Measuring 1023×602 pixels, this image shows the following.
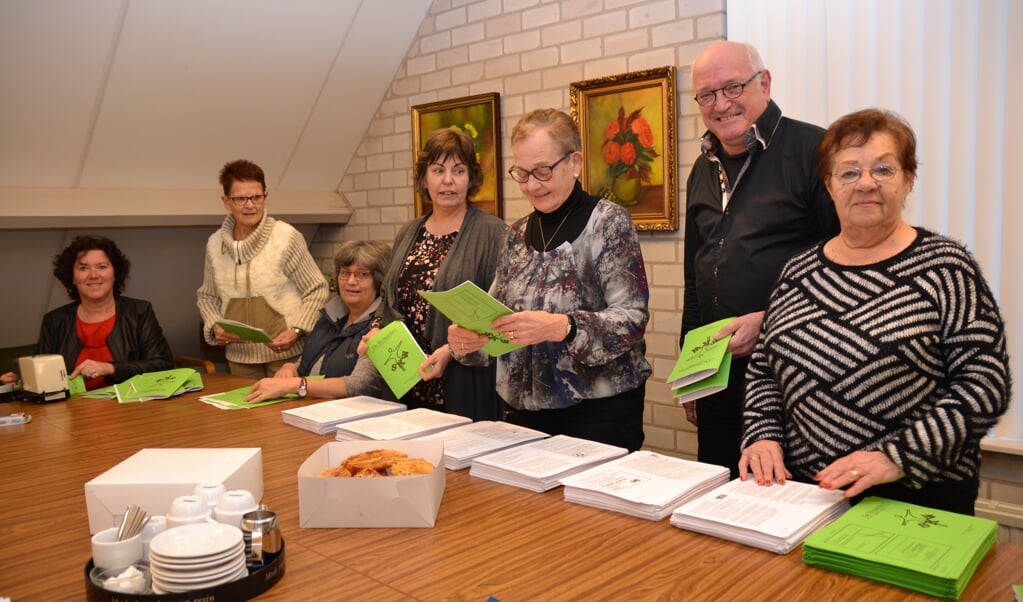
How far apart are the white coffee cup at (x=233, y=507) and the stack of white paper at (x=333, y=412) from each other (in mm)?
911

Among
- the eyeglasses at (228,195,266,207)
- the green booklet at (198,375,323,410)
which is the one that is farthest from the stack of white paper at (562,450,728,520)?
the eyeglasses at (228,195,266,207)

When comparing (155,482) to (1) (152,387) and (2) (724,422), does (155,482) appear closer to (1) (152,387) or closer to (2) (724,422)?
(2) (724,422)

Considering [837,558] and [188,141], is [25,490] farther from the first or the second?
[188,141]

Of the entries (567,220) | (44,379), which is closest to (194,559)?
(567,220)

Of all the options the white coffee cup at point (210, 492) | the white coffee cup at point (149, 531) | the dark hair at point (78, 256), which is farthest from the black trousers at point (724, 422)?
the dark hair at point (78, 256)

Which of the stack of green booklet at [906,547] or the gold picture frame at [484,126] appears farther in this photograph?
the gold picture frame at [484,126]

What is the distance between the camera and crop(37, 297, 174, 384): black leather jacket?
11.7 ft

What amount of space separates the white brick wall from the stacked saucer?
276 centimetres

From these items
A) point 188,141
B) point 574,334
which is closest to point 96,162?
point 188,141

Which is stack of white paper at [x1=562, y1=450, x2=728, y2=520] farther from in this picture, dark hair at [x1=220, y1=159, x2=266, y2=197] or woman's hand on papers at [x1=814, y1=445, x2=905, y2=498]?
dark hair at [x1=220, y1=159, x2=266, y2=197]

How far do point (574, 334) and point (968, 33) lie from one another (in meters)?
1.94

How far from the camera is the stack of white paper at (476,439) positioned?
75.9 inches

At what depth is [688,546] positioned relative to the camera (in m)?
1.44

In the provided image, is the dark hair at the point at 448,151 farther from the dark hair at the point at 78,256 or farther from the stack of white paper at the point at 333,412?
the dark hair at the point at 78,256
